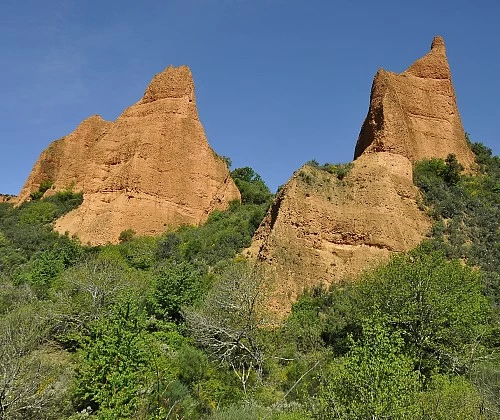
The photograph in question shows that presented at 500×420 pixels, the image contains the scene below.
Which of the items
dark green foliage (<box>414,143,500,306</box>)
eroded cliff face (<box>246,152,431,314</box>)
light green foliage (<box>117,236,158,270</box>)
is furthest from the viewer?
light green foliage (<box>117,236,158,270</box>)

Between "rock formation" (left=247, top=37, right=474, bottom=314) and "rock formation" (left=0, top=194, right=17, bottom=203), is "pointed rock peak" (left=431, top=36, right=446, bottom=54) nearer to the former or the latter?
"rock formation" (left=247, top=37, right=474, bottom=314)

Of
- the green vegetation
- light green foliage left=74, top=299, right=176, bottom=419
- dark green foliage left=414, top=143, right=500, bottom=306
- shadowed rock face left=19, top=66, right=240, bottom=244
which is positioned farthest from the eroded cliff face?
shadowed rock face left=19, top=66, right=240, bottom=244

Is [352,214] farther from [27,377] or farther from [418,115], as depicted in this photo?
[27,377]

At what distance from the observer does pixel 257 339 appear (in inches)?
756

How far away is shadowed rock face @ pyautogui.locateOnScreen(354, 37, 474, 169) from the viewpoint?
3120 cm

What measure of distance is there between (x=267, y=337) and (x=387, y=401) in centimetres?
951

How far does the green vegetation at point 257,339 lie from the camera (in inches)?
500

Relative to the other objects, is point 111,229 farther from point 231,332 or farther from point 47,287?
point 231,332

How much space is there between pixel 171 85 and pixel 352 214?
21.9 metres

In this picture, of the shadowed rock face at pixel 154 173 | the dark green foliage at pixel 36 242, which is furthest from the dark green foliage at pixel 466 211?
the dark green foliage at pixel 36 242

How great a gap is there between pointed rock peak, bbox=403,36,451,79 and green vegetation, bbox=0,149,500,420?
9.83 m

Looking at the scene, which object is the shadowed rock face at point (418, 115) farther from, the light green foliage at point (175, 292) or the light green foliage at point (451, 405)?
the light green foliage at point (451, 405)

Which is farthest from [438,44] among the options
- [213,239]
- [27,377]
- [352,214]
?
[27,377]

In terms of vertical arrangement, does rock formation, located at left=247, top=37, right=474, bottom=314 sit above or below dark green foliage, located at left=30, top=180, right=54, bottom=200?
below
